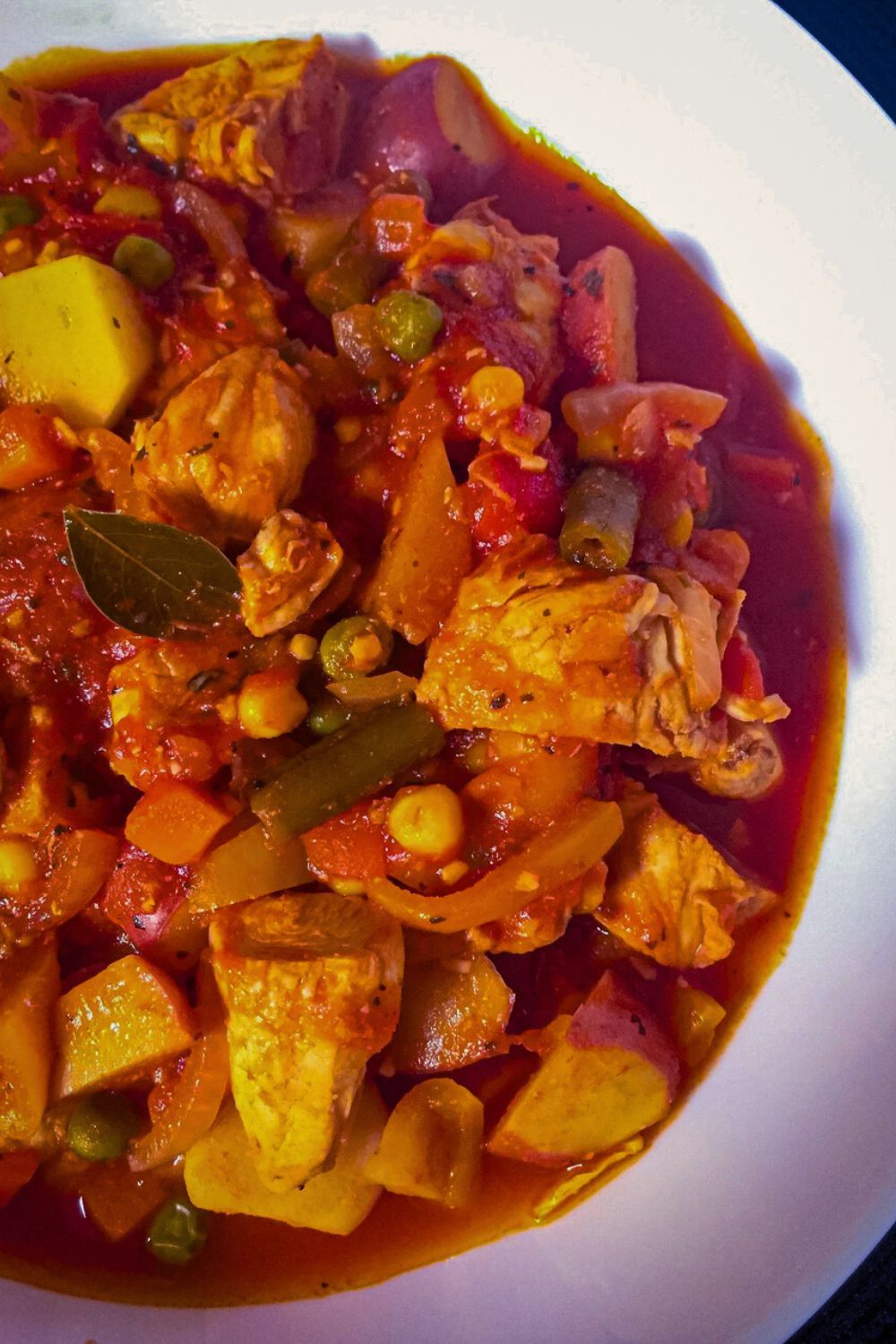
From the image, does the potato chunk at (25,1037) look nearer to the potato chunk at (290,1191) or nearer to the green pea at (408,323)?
the potato chunk at (290,1191)

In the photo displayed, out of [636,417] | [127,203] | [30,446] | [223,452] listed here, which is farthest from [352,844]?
[127,203]

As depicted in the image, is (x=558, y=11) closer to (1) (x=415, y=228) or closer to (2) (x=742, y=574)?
(1) (x=415, y=228)

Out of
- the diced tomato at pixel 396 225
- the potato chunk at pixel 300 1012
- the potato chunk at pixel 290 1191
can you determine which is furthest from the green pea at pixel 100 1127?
the diced tomato at pixel 396 225

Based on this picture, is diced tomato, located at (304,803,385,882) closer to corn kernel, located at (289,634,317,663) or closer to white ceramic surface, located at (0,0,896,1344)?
corn kernel, located at (289,634,317,663)

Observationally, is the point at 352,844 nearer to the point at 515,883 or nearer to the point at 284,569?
the point at 515,883

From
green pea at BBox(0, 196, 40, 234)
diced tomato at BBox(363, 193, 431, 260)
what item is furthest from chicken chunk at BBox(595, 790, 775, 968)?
green pea at BBox(0, 196, 40, 234)

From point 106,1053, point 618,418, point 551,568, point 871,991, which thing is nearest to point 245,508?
point 551,568

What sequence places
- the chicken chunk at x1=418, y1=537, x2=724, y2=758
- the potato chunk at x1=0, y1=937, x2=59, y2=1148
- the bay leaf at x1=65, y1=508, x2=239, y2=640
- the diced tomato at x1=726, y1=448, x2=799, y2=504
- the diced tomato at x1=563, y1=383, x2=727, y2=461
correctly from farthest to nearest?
the diced tomato at x1=726, y1=448, x2=799, y2=504 → the diced tomato at x1=563, y1=383, x2=727, y2=461 → the potato chunk at x1=0, y1=937, x2=59, y2=1148 → the chicken chunk at x1=418, y1=537, x2=724, y2=758 → the bay leaf at x1=65, y1=508, x2=239, y2=640
